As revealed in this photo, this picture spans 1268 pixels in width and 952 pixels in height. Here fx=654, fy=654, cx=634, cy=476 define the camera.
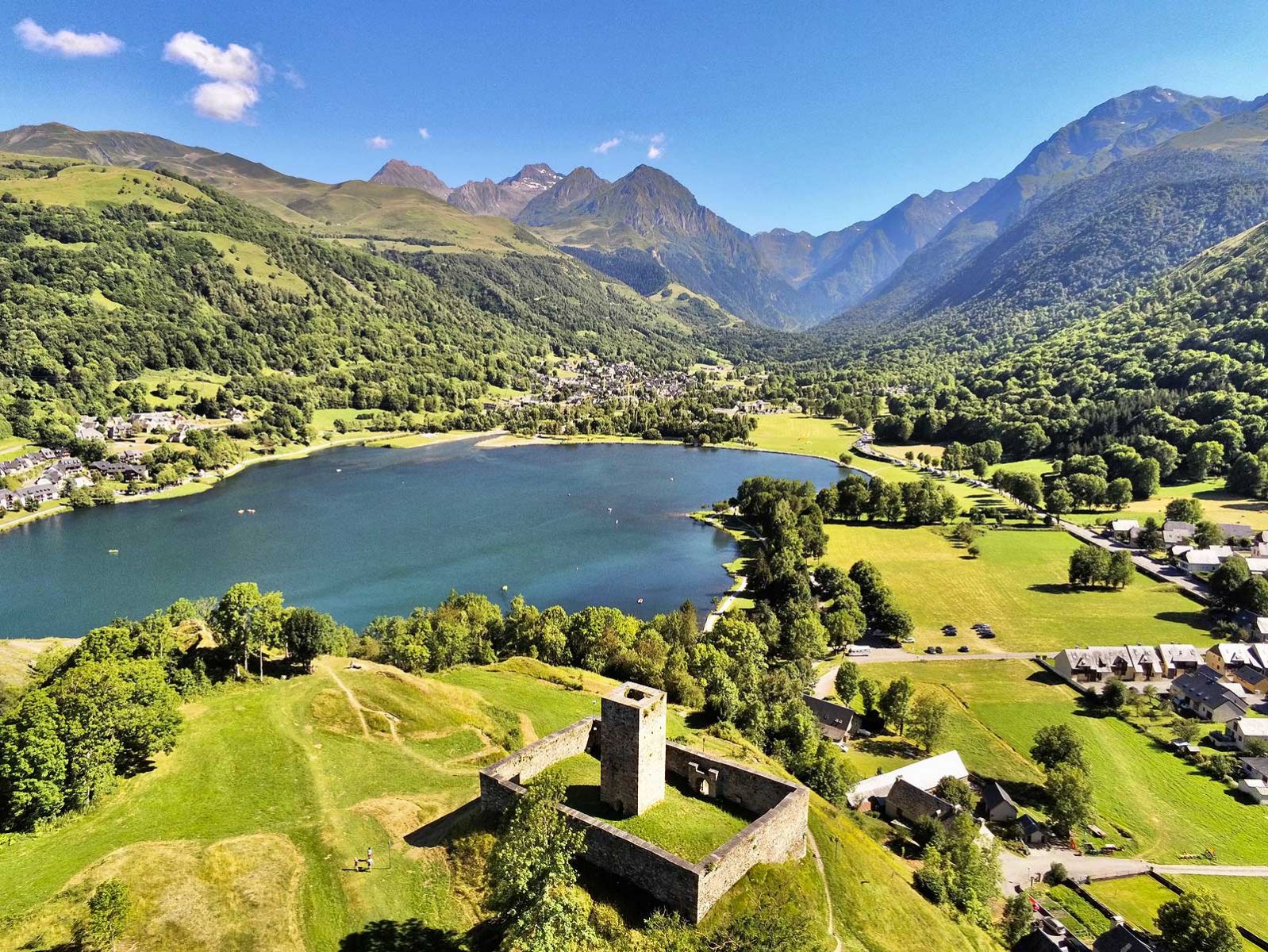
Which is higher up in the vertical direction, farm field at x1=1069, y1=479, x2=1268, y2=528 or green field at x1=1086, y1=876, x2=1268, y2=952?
farm field at x1=1069, y1=479, x2=1268, y2=528

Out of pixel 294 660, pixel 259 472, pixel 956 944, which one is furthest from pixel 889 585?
pixel 259 472

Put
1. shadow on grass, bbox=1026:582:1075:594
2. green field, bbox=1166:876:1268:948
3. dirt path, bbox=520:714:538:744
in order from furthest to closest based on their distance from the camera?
shadow on grass, bbox=1026:582:1075:594, dirt path, bbox=520:714:538:744, green field, bbox=1166:876:1268:948

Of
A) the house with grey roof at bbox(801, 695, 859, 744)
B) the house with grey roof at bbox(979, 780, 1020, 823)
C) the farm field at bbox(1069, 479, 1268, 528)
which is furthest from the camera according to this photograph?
the farm field at bbox(1069, 479, 1268, 528)

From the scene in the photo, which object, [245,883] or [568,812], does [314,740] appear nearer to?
[245,883]

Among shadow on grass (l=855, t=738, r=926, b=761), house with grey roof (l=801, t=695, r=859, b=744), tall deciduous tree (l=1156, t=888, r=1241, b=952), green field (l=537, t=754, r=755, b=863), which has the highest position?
green field (l=537, t=754, r=755, b=863)

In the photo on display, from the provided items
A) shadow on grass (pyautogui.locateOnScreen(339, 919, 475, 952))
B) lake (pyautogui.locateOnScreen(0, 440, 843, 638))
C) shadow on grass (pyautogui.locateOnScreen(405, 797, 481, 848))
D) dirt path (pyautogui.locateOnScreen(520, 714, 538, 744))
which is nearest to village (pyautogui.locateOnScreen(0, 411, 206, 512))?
lake (pyautogui.locateOnScreen(0, 440, 843, 638))

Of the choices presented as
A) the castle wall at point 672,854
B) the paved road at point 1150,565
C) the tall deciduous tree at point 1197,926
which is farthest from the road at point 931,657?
the castle wall at point 672,854

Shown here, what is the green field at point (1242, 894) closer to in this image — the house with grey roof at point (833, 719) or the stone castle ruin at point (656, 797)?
the house with grey roof at point (833, 719)

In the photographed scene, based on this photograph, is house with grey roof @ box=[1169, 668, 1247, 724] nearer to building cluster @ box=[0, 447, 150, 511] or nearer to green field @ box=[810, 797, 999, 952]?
green field @ box=[810, 797, 999, 952]

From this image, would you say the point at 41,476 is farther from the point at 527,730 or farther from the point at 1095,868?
the point at 1095,868

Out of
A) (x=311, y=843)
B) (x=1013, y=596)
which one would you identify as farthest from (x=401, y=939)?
(x=1013, y=596)
